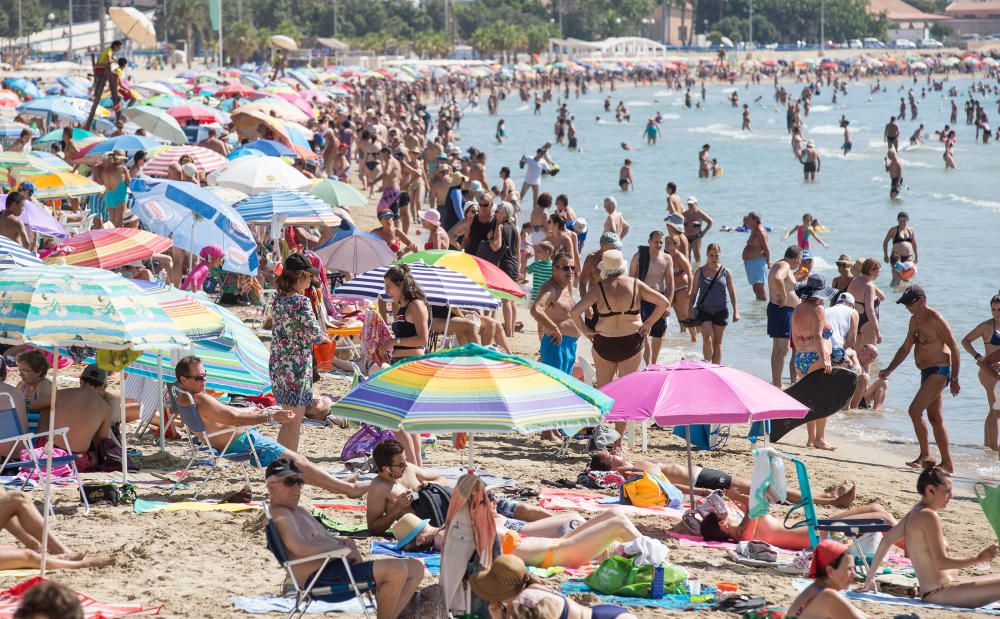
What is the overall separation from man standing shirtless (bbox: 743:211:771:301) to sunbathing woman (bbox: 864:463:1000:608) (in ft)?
26.1

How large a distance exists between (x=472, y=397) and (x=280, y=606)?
1177 mm

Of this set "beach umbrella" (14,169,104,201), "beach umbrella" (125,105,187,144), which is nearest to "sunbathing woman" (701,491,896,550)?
"beach umbrella" (14,169,104,201)

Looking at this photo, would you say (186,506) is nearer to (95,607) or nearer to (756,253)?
(95,607)

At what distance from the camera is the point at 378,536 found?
20.2 ft

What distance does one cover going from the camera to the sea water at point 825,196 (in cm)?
1298

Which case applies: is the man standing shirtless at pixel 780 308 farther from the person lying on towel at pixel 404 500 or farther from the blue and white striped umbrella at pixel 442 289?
the person lying on towel at pixel 404 500

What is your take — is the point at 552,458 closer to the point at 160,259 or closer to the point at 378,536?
the point at 378,536

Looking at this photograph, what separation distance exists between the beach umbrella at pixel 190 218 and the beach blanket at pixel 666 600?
240 inches

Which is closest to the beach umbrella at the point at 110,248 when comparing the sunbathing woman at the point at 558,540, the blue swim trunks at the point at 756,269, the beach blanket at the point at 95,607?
the sunbathing woman at the point at 558,540

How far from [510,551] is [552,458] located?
103 inches

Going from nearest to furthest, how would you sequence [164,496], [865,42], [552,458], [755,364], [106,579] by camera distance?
[106,579] < [164,496] < [552,458] < [755,364] < [865,42]

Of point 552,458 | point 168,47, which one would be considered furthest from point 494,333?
point 168,47

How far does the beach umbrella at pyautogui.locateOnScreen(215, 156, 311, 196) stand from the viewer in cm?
1352

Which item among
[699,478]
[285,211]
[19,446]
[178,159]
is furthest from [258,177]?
[699,478]
